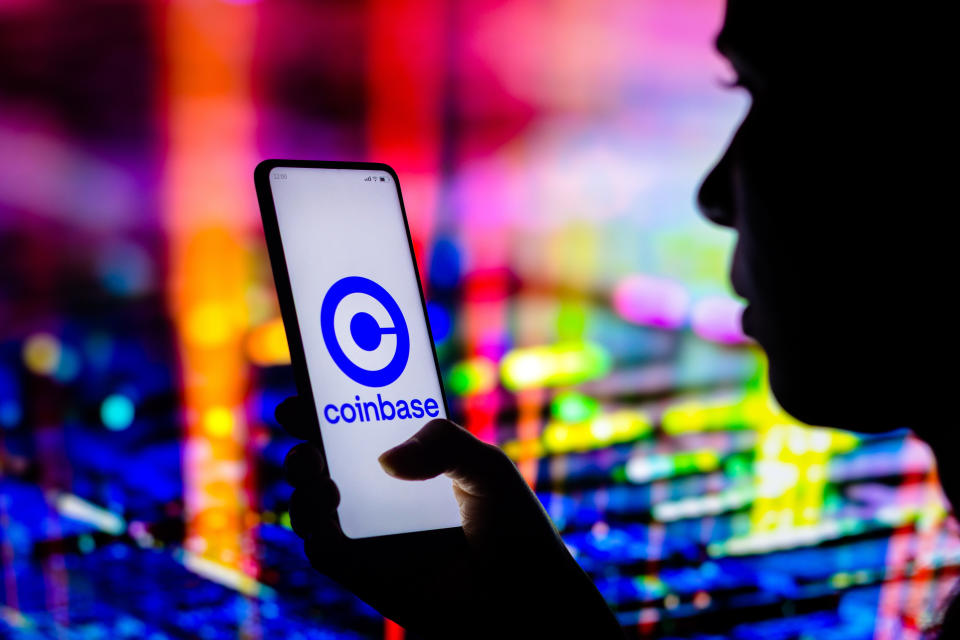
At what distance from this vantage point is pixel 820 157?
0.64 meters

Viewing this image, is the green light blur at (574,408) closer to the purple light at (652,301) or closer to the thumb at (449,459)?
the purple light at (652,301)

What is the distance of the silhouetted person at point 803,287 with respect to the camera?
1.99ft

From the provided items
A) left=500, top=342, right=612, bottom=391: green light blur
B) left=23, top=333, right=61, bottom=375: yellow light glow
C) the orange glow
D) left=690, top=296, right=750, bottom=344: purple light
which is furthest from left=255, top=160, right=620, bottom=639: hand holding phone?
left=690, top=296, right=750, bottom=344: purple light

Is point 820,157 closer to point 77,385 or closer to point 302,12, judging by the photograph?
point 302,12

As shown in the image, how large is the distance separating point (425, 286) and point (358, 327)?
3.86 ft

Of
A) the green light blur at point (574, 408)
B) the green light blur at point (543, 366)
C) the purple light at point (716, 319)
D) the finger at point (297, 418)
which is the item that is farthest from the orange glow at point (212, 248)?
the purple light at point (716, 319)

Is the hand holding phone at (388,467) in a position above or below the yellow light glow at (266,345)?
above

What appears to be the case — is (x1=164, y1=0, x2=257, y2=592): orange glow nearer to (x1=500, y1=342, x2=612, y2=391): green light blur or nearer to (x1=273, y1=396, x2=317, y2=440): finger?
(x1=500, y1=342, x2=612, y2=391): green light blur

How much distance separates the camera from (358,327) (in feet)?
2.51

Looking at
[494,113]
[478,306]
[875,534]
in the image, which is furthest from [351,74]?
[875,534]

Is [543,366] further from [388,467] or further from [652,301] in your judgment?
[388,467]

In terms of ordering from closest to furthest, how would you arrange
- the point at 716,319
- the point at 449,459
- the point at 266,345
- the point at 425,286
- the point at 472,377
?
the point at 449,459, the point at 266,345, the point at 425,286, the point at 472,377, the point at 716,319

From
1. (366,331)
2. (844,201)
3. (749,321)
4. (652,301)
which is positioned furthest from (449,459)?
(652,301)

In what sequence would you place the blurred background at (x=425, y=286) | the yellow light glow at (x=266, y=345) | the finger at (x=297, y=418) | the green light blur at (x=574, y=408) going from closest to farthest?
1. the finger at (x=297, y=418)
2. the blurred background at (x=425, y=286)
3. the yellow light glow at (x=266, y=345)
4. the green light blur at (x=574, y=408)
